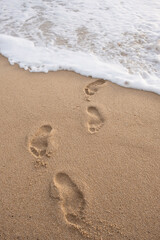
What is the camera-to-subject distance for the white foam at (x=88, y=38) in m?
2.54

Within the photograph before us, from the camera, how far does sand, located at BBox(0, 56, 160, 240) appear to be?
4.50 feet

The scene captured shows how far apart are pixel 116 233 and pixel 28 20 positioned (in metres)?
3.61

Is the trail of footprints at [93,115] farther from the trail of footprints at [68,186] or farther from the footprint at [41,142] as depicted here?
the footprint at [41,142]

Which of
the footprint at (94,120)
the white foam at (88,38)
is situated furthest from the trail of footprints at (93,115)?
the white foam at (88,38)

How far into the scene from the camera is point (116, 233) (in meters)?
1.33

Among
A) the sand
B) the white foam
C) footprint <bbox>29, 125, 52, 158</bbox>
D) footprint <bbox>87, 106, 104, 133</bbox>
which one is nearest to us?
the sand

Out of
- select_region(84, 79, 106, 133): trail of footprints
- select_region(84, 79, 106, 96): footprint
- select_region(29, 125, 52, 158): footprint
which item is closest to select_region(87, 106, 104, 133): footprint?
select_region(84, 79, 106, 133): trail of footprints

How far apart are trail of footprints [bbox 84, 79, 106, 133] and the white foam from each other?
21 cm

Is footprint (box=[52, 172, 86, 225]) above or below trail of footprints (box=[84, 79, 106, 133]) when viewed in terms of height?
below

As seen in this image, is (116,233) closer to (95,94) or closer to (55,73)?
(95,94)

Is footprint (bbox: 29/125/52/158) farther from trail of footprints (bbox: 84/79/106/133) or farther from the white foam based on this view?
the white foam

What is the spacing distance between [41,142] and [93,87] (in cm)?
91

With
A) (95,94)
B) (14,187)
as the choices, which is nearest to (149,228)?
(14,187)

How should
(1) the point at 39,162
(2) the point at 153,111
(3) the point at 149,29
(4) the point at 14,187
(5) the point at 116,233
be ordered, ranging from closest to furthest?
(5) the point at 116,233, (4) the point at 14,187, (1) the point at 39,162, (2) the point at 153,111, (3) the point at 149,29
